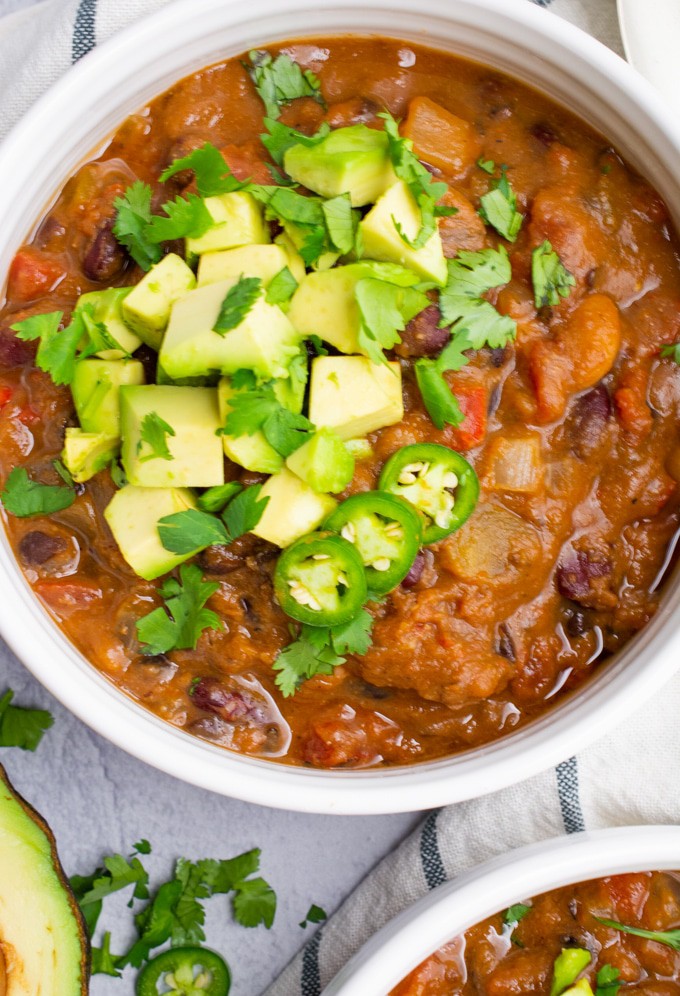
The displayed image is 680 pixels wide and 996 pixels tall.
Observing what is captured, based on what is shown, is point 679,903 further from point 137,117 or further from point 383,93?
point 137,117

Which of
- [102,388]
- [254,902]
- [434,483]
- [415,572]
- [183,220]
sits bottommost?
[254,902]

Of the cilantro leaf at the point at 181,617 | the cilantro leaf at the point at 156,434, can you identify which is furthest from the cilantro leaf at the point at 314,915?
the cilantro leaf at the point at 156,434

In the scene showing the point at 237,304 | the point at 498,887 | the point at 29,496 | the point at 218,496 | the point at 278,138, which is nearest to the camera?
the point at 237,304

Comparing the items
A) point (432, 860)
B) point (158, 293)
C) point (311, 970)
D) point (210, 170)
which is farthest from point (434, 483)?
point (311, 970)

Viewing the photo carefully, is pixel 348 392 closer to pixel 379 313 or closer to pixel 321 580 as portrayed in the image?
pixel 379 313

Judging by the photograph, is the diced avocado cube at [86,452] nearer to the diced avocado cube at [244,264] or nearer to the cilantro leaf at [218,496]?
the cilantro leaf at [218,496]

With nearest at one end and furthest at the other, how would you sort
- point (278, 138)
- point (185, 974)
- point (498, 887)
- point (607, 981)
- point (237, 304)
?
point (237, 304) → point (278, 138) → point (498, 887) → point (607, 981) → point (185, 974)
